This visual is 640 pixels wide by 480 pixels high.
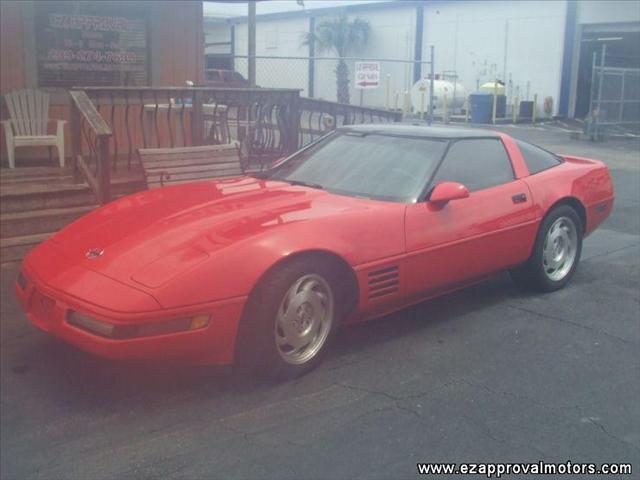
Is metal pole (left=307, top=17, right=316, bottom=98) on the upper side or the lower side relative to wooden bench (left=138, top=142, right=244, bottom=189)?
upper

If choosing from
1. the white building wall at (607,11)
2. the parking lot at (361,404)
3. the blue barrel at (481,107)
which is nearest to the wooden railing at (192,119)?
the parking lot at (361,404)

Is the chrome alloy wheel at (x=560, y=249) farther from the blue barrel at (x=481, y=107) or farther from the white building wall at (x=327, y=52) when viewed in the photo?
the white building wall at (x=327, y=52)

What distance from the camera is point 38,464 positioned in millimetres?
3559

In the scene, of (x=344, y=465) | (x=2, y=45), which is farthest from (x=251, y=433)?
(x=2, y=45)

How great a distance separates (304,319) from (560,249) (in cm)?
276

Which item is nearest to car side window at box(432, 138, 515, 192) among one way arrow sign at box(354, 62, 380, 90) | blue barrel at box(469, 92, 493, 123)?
one way arrow sign at box(354, 62, 380, 90)

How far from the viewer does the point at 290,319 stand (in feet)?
14.4

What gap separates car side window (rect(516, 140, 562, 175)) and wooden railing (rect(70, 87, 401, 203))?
12.0 ft

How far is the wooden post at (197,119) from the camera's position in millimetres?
8797

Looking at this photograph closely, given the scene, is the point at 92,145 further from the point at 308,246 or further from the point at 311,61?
the point at 311,61

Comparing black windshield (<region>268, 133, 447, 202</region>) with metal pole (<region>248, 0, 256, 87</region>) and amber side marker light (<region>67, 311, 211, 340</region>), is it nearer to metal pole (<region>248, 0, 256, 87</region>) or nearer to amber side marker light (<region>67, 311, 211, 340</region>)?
amber side marker light (<region>67, 311, 211, 340</region>)

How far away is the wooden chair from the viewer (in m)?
9.14

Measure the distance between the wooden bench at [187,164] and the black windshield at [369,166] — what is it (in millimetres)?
2220

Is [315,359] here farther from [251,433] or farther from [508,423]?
[508,423]
